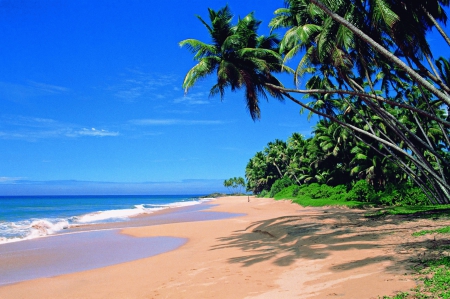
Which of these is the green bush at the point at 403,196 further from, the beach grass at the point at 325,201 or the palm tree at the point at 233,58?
the palm tree at the point at 233,58

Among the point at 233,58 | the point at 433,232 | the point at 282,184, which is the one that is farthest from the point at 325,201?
the point at 282,184

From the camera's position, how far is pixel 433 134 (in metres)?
23.9

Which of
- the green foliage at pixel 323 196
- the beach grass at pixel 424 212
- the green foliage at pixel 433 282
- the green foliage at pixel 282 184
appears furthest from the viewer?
the green foliage at pixel 282 184

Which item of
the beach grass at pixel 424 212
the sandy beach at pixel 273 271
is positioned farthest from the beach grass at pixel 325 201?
the sandy beach at pixel 273 271

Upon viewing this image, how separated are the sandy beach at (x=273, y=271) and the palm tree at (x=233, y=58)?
6770 millimetres

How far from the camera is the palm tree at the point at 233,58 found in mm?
13812

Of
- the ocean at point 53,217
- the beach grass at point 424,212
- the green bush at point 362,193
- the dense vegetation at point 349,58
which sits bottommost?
the ocean at point 53,217

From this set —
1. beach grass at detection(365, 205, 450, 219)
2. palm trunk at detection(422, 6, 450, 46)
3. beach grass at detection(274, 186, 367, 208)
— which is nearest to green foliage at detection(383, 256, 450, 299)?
beach grass at detection(365, 205, 450, 219)

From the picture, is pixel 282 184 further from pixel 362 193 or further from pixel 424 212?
pixel 424 212

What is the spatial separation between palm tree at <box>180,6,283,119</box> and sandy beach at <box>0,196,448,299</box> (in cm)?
677

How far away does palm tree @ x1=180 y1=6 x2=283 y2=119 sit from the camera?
13.8 m

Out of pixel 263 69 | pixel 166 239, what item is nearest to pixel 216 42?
pixel 263 69

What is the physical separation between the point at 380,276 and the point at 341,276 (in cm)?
65

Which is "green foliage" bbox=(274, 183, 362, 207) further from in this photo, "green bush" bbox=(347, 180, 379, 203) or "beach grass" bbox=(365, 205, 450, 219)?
"beach grass" bbox=(365, 205, 450, 219)
